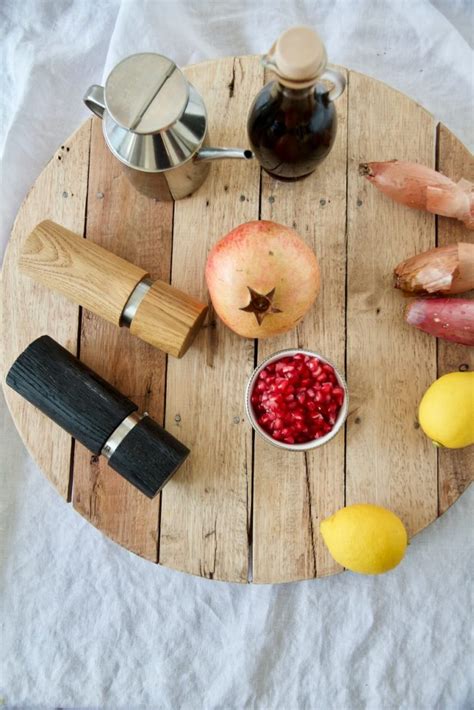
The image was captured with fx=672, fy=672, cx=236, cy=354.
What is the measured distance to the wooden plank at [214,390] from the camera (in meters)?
1.04

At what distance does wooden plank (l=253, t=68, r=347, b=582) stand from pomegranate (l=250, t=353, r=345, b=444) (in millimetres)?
65

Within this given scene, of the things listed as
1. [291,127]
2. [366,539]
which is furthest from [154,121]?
[366,539]

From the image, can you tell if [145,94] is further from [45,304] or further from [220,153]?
[45,304]

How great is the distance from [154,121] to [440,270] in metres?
0.48

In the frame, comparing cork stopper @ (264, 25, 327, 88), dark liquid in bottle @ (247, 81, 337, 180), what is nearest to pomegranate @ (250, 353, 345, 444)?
dark liquid in bottle @ (247, 81, 337, 180)

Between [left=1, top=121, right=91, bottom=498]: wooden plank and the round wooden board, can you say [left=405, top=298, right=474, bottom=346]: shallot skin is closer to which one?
the round wooden board

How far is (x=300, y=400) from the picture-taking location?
39.0 inches

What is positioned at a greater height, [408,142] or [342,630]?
[408,142]

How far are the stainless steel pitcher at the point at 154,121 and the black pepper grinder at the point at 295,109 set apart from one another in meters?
0.05

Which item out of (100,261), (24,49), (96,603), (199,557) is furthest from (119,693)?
(24,49)

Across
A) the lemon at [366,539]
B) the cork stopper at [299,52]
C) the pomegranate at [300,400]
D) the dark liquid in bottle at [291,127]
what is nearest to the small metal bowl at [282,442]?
→ the pomegranate at [300,400]

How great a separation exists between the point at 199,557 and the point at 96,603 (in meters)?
0.38

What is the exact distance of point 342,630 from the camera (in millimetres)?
1281

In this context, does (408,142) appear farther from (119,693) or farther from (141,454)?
(119,693)
